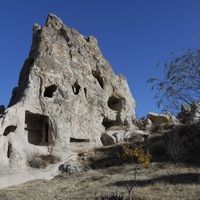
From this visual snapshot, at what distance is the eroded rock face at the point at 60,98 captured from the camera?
773 inches

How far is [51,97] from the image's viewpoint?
78.8 ft

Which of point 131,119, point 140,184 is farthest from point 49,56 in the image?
point 140,184

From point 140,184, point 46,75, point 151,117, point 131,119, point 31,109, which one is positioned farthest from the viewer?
point 151,117

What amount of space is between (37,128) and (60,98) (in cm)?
291

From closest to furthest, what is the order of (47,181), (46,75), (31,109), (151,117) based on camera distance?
(47,181) → (31,109) → (46,75) → (151,117)

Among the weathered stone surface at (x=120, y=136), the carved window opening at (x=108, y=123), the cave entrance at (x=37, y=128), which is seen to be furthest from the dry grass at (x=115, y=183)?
the carved window opening at (x=108, y=123)

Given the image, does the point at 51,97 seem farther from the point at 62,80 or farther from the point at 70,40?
the point at 70,40

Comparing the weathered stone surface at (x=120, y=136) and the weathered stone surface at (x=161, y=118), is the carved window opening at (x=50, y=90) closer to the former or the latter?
the weathered stone surface at (x=120, y=136)

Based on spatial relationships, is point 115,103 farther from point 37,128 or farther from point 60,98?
point 37,128

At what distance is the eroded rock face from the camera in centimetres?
1964

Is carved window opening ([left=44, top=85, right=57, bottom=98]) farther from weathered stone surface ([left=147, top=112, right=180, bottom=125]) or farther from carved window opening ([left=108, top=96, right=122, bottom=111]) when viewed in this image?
weathered stone surface ([left=147, top=112, right=180, bottom=125])

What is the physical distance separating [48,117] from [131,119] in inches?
411

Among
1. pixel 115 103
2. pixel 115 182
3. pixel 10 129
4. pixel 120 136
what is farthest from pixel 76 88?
pixel 115 182

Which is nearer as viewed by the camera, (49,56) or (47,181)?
(47,181)
